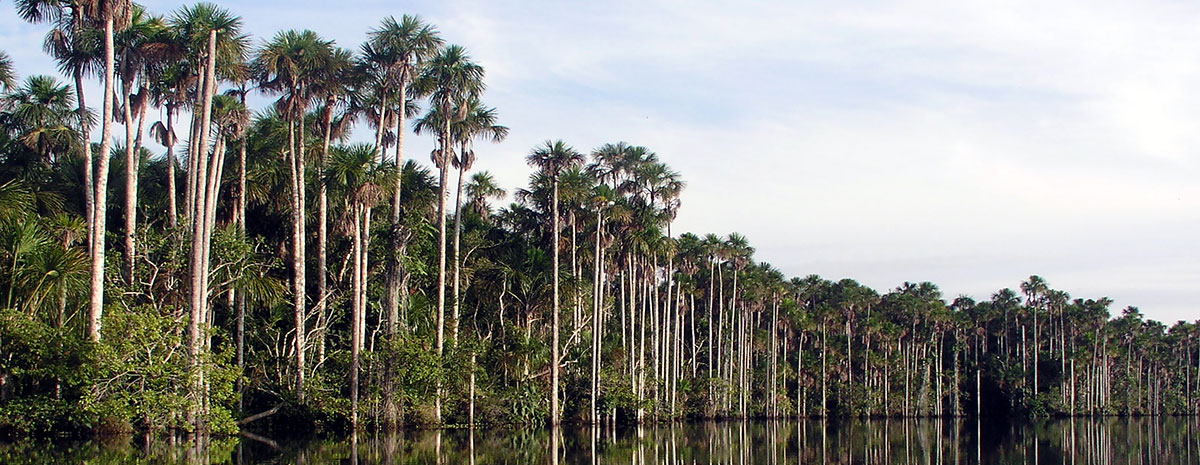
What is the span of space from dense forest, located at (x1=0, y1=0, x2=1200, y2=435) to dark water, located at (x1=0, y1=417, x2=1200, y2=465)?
2589 mm

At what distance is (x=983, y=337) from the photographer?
367ft

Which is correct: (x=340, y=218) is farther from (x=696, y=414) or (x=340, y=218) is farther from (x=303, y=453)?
(x=696, y=414)

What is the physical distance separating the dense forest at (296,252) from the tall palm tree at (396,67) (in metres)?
0.09

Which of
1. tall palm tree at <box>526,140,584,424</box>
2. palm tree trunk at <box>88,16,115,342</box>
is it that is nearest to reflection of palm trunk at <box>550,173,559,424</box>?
tall palm tree at <box>526,140,584,424</box>

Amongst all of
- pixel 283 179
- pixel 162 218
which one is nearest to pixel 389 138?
pixel 283 179

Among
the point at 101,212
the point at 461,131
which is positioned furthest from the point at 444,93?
the point at 101,212

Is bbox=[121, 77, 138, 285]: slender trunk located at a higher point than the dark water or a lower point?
higher

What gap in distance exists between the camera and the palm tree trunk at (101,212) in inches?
1121

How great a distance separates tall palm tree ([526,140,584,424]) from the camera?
4766cm

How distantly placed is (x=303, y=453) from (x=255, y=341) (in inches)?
593

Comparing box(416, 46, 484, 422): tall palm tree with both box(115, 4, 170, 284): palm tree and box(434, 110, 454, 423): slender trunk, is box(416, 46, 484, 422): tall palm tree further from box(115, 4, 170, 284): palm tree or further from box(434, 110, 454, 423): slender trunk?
box(115, 4, 170, 284): palm tree

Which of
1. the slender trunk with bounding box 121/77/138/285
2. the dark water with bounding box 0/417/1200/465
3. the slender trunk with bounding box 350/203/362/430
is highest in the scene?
the slender trunk with bounding box 121/77/138/285

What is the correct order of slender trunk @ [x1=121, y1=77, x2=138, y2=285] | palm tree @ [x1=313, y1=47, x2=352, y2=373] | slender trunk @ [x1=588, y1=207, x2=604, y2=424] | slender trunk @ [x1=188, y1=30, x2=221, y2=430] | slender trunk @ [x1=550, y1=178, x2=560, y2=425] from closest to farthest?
slender trunk @ [x1=188, y1=30, x2=221, y2=430], slender trunk @ [x1=121, y1=77, x2=138, y2=285], palm tree @ [x1=313, y1=47, x2=352, y2=373], slender trunk @ [x1=550, y1=178, x2=560, y2=425], slender trunk @ [x1=588, y1=207, x2=604, y2=424]

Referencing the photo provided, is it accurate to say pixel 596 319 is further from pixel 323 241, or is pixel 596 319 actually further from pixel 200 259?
pixel 200 259
